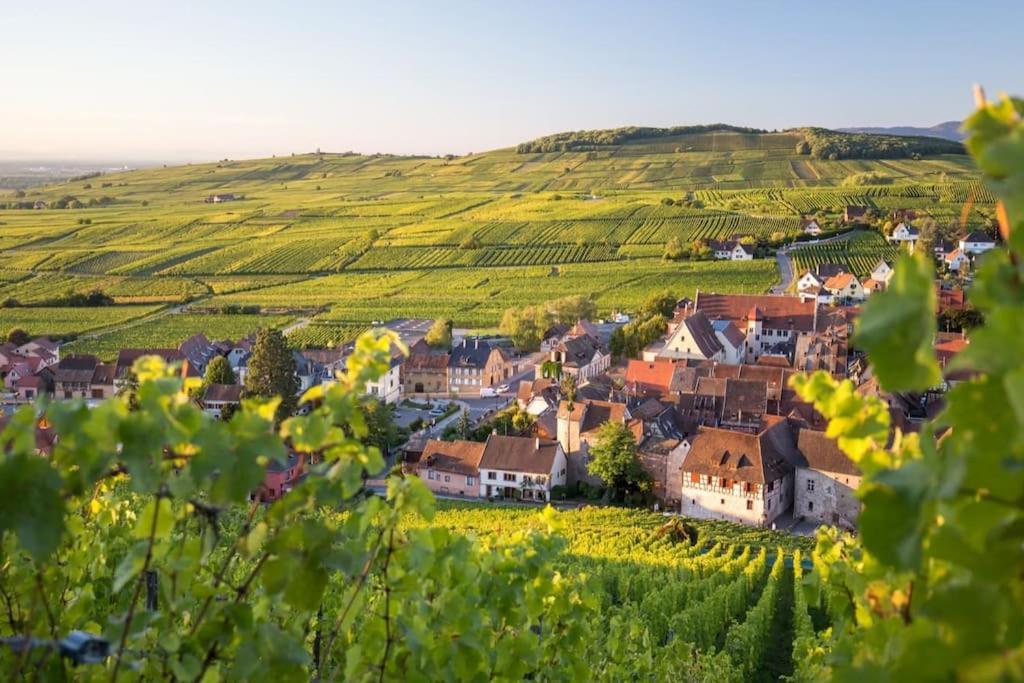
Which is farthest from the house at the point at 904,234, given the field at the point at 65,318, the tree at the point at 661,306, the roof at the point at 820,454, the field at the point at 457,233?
the field at the point at 65,318

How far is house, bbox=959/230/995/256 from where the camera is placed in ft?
286

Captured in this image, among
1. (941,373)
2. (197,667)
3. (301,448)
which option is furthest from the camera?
(197,667)

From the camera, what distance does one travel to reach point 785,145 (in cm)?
18512

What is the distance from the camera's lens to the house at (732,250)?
95.9 m

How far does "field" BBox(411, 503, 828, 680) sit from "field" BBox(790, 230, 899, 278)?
190 ft

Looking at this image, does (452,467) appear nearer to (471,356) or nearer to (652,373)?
(652,373)

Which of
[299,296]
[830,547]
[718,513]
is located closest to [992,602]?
[830,547]

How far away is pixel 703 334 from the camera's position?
2148 inches

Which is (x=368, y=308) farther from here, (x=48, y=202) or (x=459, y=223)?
(x=48, y=202)

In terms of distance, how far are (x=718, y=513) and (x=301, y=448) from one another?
31799mm

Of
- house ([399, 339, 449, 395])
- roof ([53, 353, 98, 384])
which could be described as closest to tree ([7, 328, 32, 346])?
roof ([53, 353, 98, 384])

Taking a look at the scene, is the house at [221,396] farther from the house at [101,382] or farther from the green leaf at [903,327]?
the green leaf at [903,327]

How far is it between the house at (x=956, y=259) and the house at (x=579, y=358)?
43.4 m

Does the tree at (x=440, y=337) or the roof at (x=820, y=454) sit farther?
the tree at (x=440, y=337)
